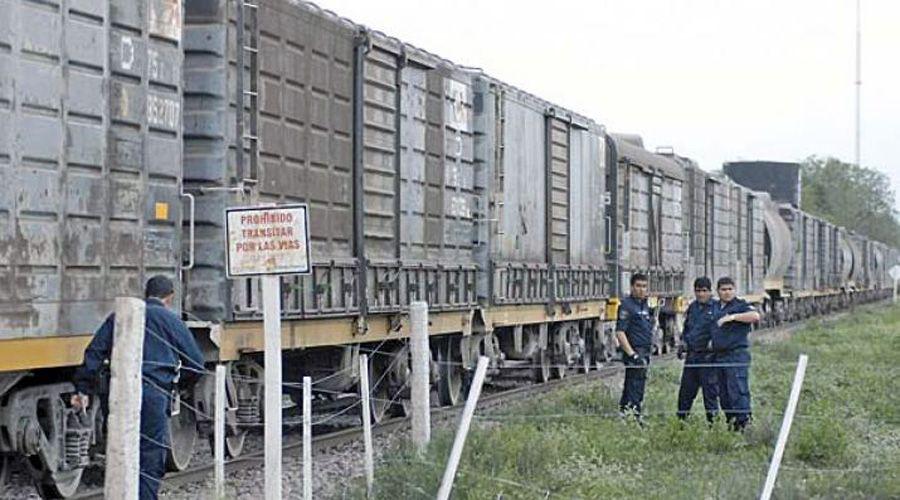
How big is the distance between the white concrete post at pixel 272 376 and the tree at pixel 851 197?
4777 inches

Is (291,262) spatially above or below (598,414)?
above

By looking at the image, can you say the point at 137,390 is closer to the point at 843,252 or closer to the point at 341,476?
the point at 341,476

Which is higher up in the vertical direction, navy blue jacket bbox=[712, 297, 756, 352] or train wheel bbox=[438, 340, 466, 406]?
navy blue jacket bbox=[712, 297, 756, 352]

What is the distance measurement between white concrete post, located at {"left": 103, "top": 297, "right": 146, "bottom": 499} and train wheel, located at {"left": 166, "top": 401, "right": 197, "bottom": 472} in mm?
4783

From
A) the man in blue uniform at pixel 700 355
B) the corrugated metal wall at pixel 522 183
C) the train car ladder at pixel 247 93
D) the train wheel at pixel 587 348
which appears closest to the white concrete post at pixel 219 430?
the train car ladder at pixel 247 93

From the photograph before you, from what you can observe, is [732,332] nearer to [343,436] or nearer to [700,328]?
[700,328]

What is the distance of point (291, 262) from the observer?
887 centimetres

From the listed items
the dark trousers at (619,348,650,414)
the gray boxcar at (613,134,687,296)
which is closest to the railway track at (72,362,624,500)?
the dark trousers at (619,348,650,414)

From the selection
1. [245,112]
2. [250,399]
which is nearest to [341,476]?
[250,399]

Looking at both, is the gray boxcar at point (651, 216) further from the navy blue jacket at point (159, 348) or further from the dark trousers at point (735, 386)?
the navy blue jacket at point (159, 348)

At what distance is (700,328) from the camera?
14.2 m

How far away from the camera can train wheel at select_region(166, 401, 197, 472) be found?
40.6ft

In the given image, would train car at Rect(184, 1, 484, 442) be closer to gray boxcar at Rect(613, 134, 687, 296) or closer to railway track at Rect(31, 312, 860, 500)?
railway track at Rect(31, 312, 860, 500)

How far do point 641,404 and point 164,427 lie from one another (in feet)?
24.0
